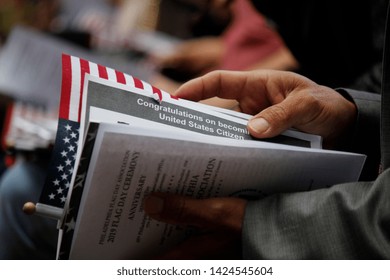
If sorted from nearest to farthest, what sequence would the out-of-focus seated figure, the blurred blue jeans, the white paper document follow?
1. the white paper document
2. the blurred blue jeans
3. the out-of-focus seated figure

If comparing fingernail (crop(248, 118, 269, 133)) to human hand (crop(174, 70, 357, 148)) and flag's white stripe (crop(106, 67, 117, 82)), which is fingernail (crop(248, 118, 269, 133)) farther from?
flag's white stripe (crop(106, 67, 117, 82))

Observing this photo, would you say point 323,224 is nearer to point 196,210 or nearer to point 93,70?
point 196,210

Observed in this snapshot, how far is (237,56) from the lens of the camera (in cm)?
139

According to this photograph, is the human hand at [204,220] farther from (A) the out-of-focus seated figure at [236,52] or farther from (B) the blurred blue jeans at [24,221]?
(A) the out-of-focus seated figure at [236,52]

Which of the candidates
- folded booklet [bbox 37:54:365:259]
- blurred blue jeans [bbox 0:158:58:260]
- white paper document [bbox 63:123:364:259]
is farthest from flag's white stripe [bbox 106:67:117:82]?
blurred blue jeans [bbox 0:158:58:260]

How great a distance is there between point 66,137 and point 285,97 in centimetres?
29

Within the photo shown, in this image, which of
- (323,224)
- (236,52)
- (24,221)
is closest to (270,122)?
(323,224)

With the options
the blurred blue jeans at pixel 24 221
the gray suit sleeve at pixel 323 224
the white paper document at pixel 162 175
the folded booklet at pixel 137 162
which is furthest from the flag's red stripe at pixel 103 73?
the blurred blue jeans at pixel 24 221

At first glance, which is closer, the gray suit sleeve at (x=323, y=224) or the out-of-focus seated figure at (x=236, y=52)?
the gray suit sleeve at (x=323, y=224)

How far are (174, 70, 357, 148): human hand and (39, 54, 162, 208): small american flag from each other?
0.52 ft

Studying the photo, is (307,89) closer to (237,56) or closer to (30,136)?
(30,136)

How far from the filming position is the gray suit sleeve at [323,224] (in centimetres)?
45

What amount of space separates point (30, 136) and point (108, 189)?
518 millimetres

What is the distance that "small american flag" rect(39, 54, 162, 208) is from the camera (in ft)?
1.54
